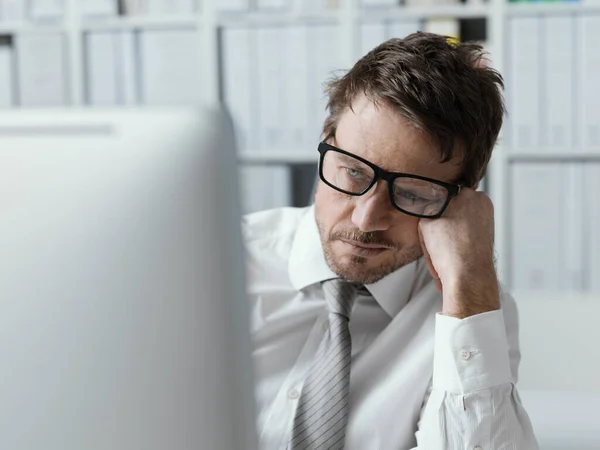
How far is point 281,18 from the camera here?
100 inches

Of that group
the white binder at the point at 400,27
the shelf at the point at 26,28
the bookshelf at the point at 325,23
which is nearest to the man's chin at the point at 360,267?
the bookshelf at the point at 325,23

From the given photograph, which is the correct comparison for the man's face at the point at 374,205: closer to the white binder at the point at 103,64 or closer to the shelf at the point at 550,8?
→ the shelf at the point at 550,8

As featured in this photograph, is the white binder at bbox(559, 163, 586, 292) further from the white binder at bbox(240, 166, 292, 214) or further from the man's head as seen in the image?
the man's head

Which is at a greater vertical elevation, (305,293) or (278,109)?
(278,109)

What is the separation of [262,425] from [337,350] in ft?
0.51

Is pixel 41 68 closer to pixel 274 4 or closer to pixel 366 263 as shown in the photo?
pixel 274 4

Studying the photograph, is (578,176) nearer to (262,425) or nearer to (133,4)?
(133,4)

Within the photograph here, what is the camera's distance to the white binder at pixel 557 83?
2449 mm

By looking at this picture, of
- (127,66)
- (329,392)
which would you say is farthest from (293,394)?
(127,66)

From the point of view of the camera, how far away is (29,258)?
436 mm

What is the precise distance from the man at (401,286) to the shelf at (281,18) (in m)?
1.34

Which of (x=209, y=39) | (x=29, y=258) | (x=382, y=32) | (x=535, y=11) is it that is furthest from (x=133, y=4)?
(x=29, y=258)

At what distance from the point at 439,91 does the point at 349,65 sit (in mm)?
1348

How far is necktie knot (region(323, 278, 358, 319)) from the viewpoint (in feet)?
3.80
